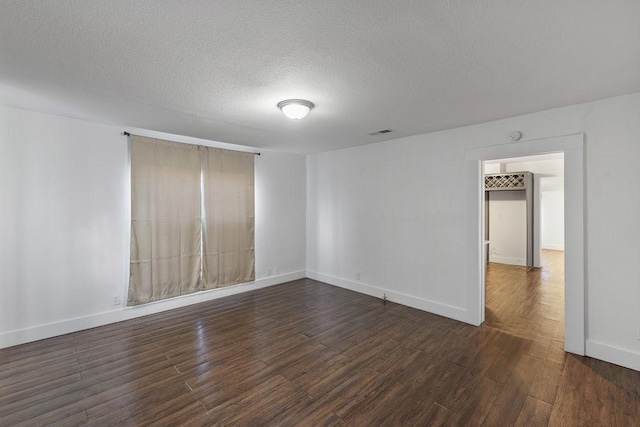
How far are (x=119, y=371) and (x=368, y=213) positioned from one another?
156 inches

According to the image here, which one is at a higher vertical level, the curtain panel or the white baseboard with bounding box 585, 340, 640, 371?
the curtain panel

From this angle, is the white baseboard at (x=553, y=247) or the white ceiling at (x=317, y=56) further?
the white baseboard at (x=553, y=247)

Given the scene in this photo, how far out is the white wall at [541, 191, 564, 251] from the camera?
380 inches

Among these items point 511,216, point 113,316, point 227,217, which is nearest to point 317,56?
point 227,217

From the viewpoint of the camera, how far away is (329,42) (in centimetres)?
181

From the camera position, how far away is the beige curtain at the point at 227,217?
468 cm

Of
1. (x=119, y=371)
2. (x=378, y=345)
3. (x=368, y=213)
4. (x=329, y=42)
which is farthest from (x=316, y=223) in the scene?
(x=329, y=42)

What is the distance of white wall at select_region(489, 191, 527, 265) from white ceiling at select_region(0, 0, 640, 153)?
506cm

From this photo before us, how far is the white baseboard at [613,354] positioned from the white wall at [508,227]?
4.78 meters

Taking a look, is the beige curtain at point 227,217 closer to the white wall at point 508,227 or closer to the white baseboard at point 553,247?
the white wall at point 508,227

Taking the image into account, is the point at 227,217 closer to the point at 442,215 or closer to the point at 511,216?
the point at 442,215

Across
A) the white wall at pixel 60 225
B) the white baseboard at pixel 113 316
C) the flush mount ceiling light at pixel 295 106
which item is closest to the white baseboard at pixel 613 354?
the flush mount ceiling light at pixel 295 106

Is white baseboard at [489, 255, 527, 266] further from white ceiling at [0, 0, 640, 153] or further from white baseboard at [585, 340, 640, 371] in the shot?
white ceiling at [0, 0, 640, 153]

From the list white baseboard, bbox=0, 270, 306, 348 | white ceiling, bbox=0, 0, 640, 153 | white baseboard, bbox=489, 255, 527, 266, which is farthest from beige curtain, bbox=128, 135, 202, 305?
white baseboard, bbox=489, 255, 527, 266
